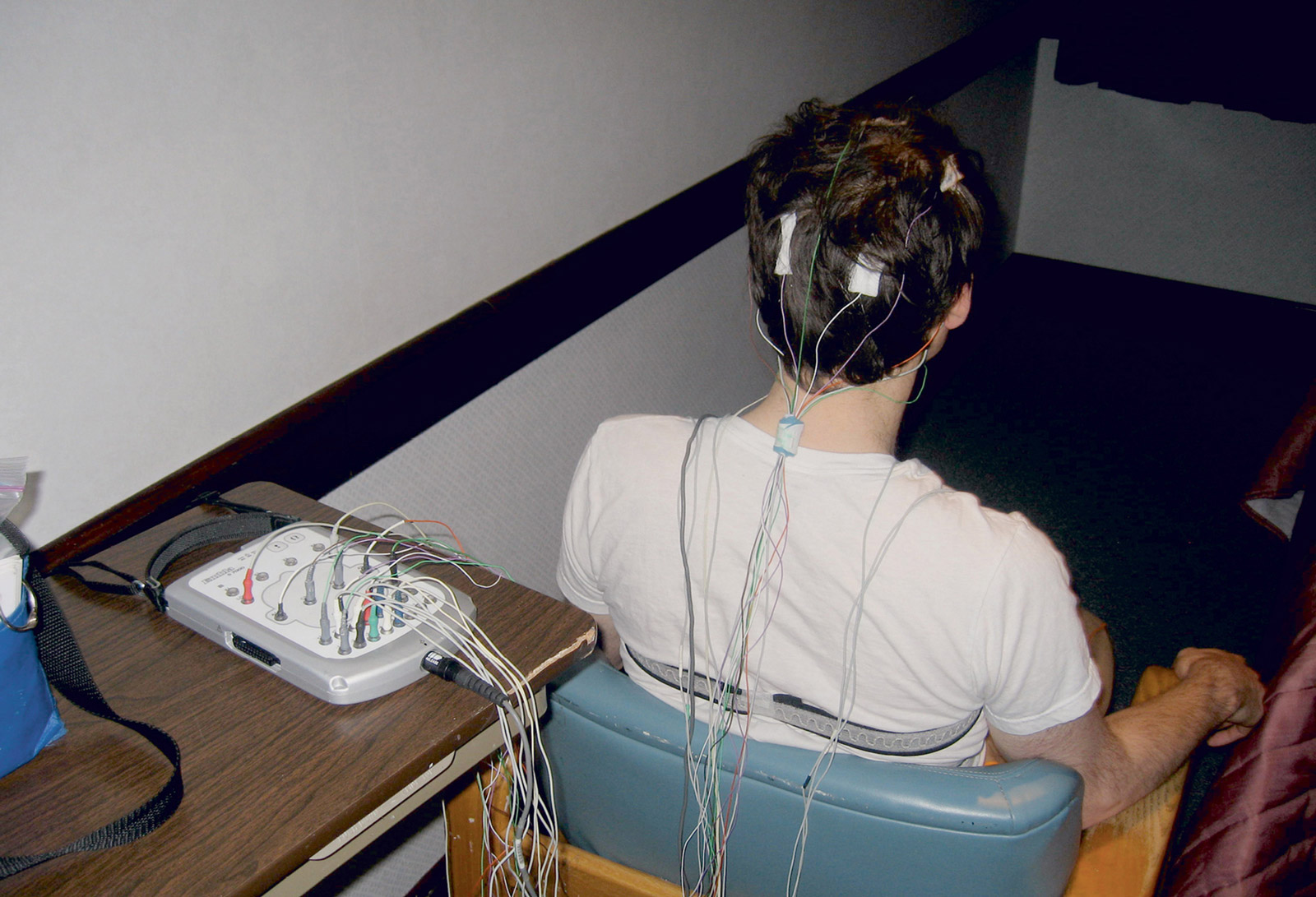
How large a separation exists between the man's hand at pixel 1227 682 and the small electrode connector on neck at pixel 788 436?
66 cm

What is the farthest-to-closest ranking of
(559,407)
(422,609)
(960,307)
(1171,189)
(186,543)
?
(1171,189), (559,407), (960,307), (186,543), (422,609)

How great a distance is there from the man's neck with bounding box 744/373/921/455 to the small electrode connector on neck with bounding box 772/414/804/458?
5cm

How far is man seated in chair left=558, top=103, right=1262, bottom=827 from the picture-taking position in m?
0.76

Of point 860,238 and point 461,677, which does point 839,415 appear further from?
point 461,677

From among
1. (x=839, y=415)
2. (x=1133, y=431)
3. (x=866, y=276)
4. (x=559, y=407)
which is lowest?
(x=1133, y=431)

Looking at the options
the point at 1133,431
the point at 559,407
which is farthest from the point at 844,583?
the point at 1133,431

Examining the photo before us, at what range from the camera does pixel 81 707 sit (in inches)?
26.0

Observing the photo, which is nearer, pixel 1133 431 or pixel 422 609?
pixel 422 609

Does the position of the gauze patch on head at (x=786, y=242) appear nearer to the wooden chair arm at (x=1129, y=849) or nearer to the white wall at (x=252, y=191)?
the white wall at (x=252, y=191)

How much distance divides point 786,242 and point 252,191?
2.04 feet

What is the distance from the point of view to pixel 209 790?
1.97 feet

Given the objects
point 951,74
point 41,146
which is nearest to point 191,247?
point 41,146

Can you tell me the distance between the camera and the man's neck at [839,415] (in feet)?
2.87

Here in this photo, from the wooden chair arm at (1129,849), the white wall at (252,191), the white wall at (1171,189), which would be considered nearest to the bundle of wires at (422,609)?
the white wall at (252,191)
